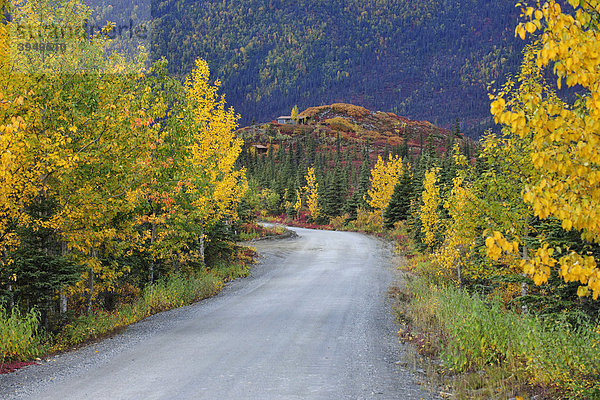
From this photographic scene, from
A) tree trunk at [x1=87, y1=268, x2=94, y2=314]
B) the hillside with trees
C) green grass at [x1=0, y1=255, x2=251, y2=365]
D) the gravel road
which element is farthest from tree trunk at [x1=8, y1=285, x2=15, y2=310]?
the hillside with trees

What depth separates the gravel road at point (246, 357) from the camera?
676cm

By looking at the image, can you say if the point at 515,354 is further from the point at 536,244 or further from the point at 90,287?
the point at 90,287

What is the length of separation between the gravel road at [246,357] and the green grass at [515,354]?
940 mm

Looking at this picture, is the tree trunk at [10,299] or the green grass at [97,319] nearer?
the green grass at [97,319]

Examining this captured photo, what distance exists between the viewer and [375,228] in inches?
2051

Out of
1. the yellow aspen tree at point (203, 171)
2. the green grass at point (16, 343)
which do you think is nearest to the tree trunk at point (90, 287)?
the green grass at point (16, 343)

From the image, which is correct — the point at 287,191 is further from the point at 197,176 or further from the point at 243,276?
the point at 197,176

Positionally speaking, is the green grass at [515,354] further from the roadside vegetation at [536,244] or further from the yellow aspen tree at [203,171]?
the yellow aspen tree at [203,171]

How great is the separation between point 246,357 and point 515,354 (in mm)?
5043

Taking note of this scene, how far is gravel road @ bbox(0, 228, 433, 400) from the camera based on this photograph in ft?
22.2

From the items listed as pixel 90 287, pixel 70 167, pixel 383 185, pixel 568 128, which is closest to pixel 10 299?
pixel 90 287

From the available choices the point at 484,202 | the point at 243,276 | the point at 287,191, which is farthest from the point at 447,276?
the point at 287,191

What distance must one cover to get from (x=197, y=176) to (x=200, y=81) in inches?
226

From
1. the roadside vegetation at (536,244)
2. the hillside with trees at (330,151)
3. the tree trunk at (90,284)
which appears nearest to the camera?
the roadside vegetation at (536,244)
